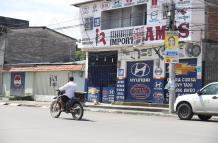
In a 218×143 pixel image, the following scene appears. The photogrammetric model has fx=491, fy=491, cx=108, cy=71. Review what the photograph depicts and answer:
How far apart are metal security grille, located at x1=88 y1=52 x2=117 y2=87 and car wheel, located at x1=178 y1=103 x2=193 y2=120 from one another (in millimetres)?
12705

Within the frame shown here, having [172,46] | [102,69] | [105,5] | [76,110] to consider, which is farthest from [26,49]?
[76,110]

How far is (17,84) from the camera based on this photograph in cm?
4184

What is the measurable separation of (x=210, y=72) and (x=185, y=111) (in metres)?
7.99

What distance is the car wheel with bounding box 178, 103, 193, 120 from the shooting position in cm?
2017

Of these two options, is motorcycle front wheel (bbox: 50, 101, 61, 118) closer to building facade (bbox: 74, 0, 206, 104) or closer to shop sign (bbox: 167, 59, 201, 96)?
building facade (bbox: 74, 0, 206, 104)

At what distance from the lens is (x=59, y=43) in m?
49.9

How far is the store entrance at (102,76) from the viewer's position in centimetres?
3312

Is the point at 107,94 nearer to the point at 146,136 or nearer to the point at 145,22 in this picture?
the point at 145,22

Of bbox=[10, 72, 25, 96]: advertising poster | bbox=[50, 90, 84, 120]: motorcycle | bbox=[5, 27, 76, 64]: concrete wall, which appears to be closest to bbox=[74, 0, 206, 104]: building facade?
bbox=[10, 72, 25, 96]: advertising poster

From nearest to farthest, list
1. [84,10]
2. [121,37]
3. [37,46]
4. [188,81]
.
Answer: [188,81] < [121,37] < [84,10] < [37,46]

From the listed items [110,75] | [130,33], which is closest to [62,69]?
[110,75]

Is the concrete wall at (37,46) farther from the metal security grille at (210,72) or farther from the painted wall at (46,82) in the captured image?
the metal security grille at (210,72)

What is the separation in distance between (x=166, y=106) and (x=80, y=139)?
16958 millimetres

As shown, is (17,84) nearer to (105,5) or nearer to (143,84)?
(105,5)
